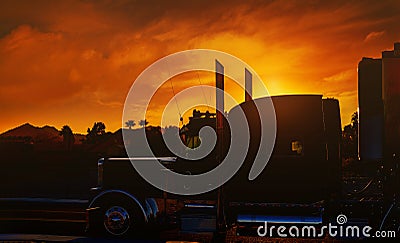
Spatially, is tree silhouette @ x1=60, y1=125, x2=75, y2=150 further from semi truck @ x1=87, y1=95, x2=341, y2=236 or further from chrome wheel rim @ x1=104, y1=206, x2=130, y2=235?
semi truck @ x1=87, y1=95, x2=341, y2=236

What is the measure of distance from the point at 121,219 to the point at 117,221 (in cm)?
6

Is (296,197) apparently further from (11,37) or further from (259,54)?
(11,37)

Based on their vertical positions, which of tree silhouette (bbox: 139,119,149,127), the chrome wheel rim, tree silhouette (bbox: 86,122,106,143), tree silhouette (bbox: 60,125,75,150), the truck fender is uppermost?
tree silhouette (bbox: 60,125,75,150)

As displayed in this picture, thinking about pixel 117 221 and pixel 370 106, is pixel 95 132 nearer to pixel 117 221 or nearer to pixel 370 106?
pixel 117 221

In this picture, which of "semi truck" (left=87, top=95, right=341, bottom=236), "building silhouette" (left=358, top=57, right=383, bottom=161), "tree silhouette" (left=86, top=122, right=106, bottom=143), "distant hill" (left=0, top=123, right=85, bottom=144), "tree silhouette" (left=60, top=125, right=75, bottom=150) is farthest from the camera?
→ "distant hill" (left=0, top=123, right=85, bottom=144)

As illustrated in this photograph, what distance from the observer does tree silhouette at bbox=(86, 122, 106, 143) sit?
36.1 feet

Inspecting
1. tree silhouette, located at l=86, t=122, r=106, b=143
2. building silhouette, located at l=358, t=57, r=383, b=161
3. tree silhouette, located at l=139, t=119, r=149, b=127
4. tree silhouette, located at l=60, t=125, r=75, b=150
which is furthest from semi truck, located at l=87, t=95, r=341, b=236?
tree silhouette, located at l=60, t=125, r=75, b=150

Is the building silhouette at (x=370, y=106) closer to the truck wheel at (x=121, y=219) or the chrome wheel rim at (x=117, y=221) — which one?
the truck wheel at (x=121, y=219)

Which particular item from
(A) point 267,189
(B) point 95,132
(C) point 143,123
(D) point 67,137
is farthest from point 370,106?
(D) point 67,137

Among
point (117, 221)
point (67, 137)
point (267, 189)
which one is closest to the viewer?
point (267, 189)

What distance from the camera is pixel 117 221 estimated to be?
812 centimetres

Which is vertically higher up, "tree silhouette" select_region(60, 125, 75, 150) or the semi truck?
"tree silhouette" select_region(60, 125, 75, 150)

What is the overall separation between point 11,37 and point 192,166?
4.19 meters

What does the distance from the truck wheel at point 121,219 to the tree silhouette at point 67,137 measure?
214 inches
